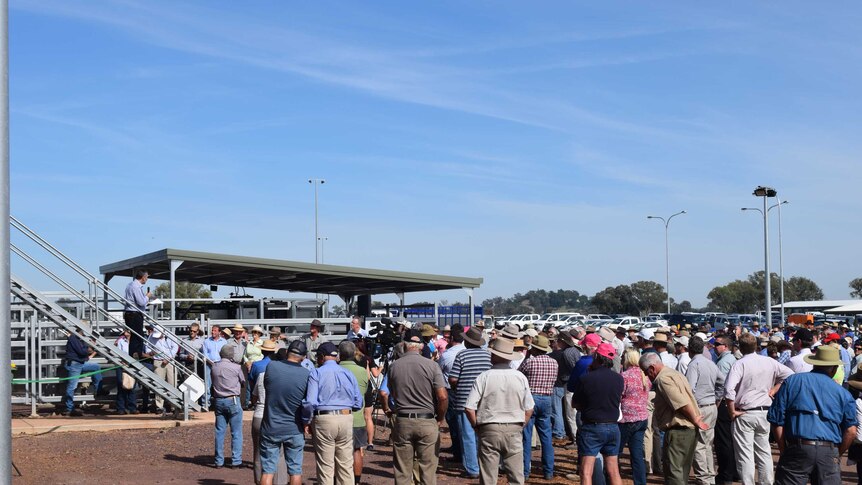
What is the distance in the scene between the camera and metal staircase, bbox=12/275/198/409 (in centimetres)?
1720

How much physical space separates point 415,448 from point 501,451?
90cm

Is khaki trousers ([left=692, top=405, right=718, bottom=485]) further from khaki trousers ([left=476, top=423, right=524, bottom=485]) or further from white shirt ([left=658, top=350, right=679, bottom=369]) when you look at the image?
khaki trousers ([left=476, top=423, right=524, bottom=485])

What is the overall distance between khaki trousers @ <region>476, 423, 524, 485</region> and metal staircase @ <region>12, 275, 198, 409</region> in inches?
390

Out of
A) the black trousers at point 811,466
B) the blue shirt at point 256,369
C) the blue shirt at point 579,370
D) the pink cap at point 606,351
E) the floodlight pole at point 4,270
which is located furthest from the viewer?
the blue shirt at point 256,369

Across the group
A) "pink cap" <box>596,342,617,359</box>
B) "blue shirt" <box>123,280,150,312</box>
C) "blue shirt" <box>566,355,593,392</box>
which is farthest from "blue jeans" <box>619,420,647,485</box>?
"blue shirt" <box>123,280,150,312</box>

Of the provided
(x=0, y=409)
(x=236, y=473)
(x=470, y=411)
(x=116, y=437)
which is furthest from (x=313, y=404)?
(x=116, y=437)

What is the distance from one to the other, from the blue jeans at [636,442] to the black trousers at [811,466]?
2.25m

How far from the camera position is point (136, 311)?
1795 cm

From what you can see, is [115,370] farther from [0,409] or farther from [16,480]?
[0,409]

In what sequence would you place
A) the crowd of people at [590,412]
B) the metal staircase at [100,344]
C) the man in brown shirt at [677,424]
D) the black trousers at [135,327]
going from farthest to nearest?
1. the black trousers at [135,327]
2. the metal staircase at [100,344]
3. the man in brown shirt at [677,424]
4. the crowd of people at [590,412]

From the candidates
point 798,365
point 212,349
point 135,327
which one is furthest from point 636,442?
point 135,327

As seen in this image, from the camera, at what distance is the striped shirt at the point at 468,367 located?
10734 mm

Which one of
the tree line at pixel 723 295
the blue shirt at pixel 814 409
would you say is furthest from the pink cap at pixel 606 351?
the tree line at pixel 723 295

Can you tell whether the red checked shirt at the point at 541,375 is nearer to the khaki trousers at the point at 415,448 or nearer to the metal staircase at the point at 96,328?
the khaki trousers at the point at 415,448
